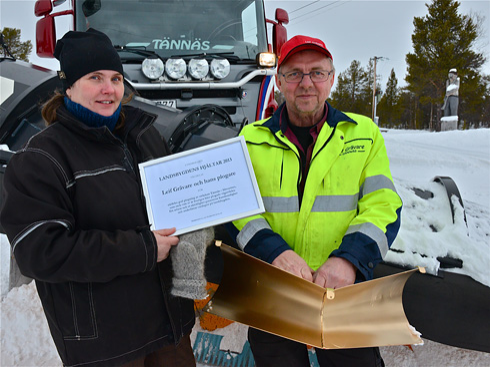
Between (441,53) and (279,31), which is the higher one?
(441,53)

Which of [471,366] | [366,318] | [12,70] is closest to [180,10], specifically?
[12,70]

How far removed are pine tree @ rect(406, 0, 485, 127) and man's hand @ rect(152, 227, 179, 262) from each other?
1156 inches

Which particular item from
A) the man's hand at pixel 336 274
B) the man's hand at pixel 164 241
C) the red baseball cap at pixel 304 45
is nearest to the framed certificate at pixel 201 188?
the man's hand at pixel 164 241

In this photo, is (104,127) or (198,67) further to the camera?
(198,67)

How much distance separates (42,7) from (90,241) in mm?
3825

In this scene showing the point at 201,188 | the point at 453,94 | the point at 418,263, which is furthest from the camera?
the point at 453,94

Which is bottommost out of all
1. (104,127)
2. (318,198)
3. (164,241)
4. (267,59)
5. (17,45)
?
(164,241)

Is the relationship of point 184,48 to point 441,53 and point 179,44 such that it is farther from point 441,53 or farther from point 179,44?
point 441,53

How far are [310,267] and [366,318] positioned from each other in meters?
0.29

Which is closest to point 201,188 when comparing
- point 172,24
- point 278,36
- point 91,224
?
point 91,224

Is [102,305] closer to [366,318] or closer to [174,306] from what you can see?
[174,306]

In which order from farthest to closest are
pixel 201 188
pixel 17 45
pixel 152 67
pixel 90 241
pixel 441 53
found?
pixel 17 45 < pixel 441 53 < pixel 152 67 < pixel 201 188 < pixel 90 241

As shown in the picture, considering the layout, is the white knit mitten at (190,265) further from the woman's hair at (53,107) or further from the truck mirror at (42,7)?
the truck mirror at (42,7)

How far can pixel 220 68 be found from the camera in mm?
3986
